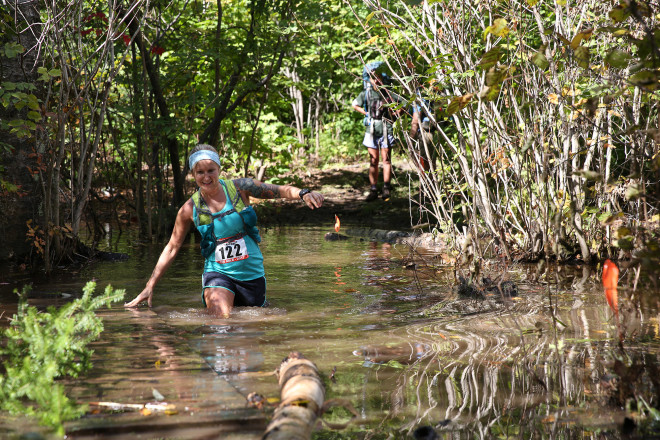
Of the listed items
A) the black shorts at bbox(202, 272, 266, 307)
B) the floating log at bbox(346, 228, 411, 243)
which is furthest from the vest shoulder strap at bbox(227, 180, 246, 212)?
the floating log at bbox(346, 228, 411, 243)

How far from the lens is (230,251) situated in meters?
5.41

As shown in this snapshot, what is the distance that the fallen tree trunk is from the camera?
7.71ft

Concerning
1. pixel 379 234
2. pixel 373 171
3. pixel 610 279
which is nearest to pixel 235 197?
pixel 610 279

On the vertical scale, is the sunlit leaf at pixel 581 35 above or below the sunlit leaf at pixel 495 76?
above

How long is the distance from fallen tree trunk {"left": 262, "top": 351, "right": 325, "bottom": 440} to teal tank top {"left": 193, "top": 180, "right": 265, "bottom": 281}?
224 cm

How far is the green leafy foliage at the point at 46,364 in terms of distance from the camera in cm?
246

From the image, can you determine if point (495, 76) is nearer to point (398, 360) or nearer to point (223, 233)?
point (398, 360)

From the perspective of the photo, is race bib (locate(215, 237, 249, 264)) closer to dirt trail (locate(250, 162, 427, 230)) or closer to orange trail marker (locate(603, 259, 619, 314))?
orange trail marker (locate(603, 259, 619, 314))

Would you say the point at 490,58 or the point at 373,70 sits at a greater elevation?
the point at 373,70

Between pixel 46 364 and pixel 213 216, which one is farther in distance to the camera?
pixel 213 216

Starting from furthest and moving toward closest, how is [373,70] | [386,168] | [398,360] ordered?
[386,168] → [373,70] → [398,360]

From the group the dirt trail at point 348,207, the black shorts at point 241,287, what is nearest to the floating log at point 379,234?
the dirt trail at point 348,207

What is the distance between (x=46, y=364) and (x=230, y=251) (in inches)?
112

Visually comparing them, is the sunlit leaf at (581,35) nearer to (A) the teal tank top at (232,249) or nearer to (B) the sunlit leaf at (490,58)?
(B) the sunlit leaf at (490,58)
